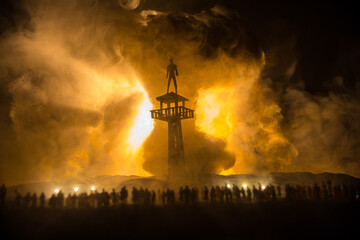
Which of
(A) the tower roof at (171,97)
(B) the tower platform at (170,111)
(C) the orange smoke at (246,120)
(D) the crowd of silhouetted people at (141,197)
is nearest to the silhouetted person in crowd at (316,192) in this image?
(D) the crowd of silhouetted people at (141,197)

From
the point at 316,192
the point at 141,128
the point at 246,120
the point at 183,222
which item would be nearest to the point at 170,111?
the point at 141,128

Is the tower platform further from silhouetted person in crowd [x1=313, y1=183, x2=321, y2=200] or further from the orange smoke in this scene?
silhouetted person in crowd [x1=313, y1=183, x2=321, y2=200]

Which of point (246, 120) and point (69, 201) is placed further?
point (246, 120)

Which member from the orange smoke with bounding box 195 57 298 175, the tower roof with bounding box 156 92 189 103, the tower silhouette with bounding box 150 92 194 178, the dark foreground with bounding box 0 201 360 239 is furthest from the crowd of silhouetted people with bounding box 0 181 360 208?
the orange smoke with bounding box 195 57 298 175

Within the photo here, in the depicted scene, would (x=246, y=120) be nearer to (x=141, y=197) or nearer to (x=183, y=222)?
(x=141, y=197)

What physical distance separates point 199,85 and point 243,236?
20223 mm

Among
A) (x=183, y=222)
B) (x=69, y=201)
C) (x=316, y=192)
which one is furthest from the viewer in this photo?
(x=316, y=192)

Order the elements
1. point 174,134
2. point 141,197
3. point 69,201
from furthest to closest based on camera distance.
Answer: point 174,134
point 141,197
point 69,201

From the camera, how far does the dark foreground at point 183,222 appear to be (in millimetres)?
14133

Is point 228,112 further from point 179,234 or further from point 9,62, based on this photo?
point 9,62

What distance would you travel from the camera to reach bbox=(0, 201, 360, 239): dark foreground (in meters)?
14.1

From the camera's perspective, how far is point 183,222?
14.9 m

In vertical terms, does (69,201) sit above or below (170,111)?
below

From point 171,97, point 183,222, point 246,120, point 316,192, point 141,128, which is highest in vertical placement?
point 246,120
